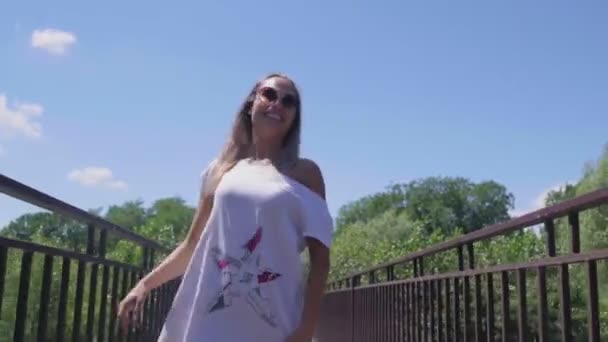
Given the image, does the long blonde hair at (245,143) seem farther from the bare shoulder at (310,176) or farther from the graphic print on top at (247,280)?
the graphic print on top at (247,280)

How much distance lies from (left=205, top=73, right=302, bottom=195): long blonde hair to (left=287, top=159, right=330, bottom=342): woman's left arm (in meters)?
0.10

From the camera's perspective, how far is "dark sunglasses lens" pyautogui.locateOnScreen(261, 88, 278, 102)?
232cm

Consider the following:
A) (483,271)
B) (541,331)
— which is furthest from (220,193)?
(483,271)

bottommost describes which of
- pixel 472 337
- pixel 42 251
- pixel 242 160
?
pixel 472 337

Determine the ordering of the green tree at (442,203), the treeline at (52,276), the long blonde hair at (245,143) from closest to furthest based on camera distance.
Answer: the long blonde hair at (245,143) → the treeline at (52,276) → the green tree at (442,203)

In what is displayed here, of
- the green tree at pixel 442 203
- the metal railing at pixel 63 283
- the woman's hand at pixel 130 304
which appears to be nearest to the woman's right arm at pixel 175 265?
the woman's hand at pixel 130 304

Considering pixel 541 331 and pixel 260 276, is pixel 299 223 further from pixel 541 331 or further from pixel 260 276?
pixel 541 331

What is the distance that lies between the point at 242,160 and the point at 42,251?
797mm

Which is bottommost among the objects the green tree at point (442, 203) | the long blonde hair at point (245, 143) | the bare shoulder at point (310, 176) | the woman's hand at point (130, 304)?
the woman's hand at point (130, 304)

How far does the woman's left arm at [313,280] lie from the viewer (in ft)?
6.68

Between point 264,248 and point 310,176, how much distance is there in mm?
286

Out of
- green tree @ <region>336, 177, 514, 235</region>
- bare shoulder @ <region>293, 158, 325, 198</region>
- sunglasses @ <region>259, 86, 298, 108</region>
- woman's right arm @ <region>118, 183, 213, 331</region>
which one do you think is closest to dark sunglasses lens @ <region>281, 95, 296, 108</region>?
sunglasses @ <region>259, 86, 298, 108</region>

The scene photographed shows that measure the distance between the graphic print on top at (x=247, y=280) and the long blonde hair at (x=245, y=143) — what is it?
1.08 ft

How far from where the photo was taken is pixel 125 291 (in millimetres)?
4129
